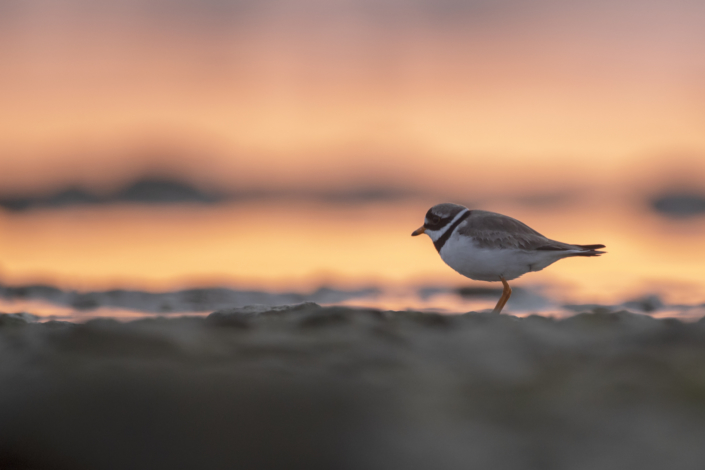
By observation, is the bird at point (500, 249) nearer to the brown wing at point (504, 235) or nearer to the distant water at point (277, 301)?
the brown wing at point (504, 235)

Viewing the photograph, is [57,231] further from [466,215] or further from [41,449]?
[41,449]

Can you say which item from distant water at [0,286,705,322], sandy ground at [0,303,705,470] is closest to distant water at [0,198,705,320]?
distant water at [0,286,705,322]

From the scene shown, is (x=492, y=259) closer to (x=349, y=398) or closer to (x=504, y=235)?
(x=504, y=235)

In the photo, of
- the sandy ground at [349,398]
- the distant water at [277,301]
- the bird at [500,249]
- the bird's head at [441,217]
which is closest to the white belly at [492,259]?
the bird at [500,249]

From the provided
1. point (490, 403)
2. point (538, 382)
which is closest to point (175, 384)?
point (490, 403)

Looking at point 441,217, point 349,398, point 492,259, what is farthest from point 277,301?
point 349,398

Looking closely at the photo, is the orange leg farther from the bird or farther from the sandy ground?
the sandy ground

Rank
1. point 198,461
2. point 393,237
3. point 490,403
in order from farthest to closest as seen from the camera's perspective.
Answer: point 393,237 → point 490,403 → point 198,461
